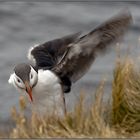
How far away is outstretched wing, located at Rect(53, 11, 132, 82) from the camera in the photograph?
841cm

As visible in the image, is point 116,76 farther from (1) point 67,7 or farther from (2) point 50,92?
(1) point 67,7

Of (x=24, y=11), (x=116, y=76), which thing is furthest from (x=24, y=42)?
(x=116, y=76)

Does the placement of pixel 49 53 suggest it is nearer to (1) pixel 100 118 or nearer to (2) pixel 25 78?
(2) pixel 25 78

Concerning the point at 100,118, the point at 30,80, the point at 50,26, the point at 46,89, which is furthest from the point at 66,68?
the point at 50,26

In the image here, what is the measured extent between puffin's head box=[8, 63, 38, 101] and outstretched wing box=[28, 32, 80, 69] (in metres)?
0.42

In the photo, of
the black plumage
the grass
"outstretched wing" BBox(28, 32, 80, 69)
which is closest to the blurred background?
"outstretched wing" BBox(28, 32, 80, 69)

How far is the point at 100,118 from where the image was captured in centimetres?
663

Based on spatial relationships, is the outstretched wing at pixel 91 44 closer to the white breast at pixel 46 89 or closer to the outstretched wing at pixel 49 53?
the white breast at pixel 46 89

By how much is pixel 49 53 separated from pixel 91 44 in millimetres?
860

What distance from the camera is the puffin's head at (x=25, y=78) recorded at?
8492mm

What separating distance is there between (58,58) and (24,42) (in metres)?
3.23

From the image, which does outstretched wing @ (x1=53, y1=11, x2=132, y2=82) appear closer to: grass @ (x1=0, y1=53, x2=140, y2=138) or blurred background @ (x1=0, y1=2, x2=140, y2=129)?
grass @ (x1=0, y1=53, x2=140, y2=138)

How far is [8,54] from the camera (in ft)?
39.2

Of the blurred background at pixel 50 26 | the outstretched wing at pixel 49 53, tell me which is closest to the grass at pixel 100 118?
the outstretched wing at pixel 49 53
